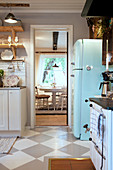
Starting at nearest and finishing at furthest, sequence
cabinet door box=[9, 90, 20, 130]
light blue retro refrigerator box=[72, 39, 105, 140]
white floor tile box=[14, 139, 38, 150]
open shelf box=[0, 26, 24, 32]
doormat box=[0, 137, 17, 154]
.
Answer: doormat box=[0, 137, 17, 154] < white floor tile box=[14, 139, 38, 150] < light blue retro refrigerator box=[72, 39, 105, 140] < cabinet door box=[9, 90, 20, 130] < open shelf box=[0, 26, 24, 32]

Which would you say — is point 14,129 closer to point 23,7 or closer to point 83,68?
point 83,68

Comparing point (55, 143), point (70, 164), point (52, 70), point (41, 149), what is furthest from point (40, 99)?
point (70, 164)

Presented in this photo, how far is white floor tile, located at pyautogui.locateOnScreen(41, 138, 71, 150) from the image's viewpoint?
3.03 metres

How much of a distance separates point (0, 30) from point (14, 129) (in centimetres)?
209

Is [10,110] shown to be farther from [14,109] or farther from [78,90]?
[78,90]

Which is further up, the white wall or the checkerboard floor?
the white wall

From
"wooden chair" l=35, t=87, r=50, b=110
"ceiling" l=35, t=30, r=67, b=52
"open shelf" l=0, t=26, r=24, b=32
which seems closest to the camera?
"open shelf" l=0, t=26, r=24, b=32

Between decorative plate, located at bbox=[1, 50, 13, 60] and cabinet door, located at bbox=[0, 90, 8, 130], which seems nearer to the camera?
cabinet door, located at bbox=[0, 90, 8, 130]

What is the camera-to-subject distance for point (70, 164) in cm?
229

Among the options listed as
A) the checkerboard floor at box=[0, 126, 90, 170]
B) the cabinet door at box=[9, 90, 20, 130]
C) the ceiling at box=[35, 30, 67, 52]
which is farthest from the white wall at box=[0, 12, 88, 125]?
the checkerboard floor at box=[0, 126, 90, 170]

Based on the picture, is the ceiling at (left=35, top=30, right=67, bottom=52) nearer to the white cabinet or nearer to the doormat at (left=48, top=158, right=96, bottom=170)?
the white cabinet

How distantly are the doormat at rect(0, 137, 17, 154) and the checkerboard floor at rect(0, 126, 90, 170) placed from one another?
0.07m

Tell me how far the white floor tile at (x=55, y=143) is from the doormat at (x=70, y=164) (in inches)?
20.8

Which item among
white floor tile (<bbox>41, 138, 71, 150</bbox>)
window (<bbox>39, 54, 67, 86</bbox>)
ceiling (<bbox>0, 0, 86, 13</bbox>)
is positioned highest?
ceiling (<bbox>0, 0, 86, 13</bbox>)
